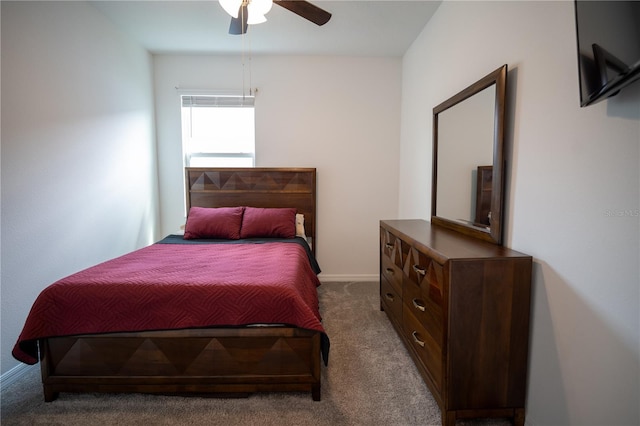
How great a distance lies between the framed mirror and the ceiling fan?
1.05m

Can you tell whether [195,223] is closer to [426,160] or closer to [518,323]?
[426,160]

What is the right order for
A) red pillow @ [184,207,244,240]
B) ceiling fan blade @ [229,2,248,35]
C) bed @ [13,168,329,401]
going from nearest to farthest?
bed @ [13,168,329,401]
ceiling fan blade @ [229,2,248,35]
red pillow @ [184,207,244,240]

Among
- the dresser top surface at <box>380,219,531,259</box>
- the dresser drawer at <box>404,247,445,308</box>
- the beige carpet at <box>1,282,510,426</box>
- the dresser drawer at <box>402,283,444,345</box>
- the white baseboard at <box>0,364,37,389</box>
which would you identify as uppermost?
the dresser top surface at <box>380,219,531,259</box>

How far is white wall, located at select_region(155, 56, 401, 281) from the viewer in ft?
11.1

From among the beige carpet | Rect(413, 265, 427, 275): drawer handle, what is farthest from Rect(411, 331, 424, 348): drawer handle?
Rect(413, 265, 427, 275): drawer handle

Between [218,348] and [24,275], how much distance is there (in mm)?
1405

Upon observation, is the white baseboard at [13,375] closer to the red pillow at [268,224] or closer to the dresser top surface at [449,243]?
the red pillow at [268,224]

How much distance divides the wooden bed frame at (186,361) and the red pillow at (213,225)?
4.54 feet

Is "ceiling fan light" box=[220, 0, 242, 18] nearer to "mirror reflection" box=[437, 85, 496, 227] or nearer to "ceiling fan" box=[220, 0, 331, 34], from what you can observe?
"ceiling fan" box=[220, 0, 331, 34]

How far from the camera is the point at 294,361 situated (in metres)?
1.59

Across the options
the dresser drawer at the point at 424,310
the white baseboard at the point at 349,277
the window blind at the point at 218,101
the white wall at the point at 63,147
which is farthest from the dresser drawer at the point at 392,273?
the white wall at the point at 63,147

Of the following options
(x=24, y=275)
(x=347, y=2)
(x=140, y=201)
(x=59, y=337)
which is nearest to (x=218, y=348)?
(x=59, y=337)

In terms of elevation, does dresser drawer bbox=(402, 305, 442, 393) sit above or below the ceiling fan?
below

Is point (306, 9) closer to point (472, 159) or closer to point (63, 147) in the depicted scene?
point (472, 159)
